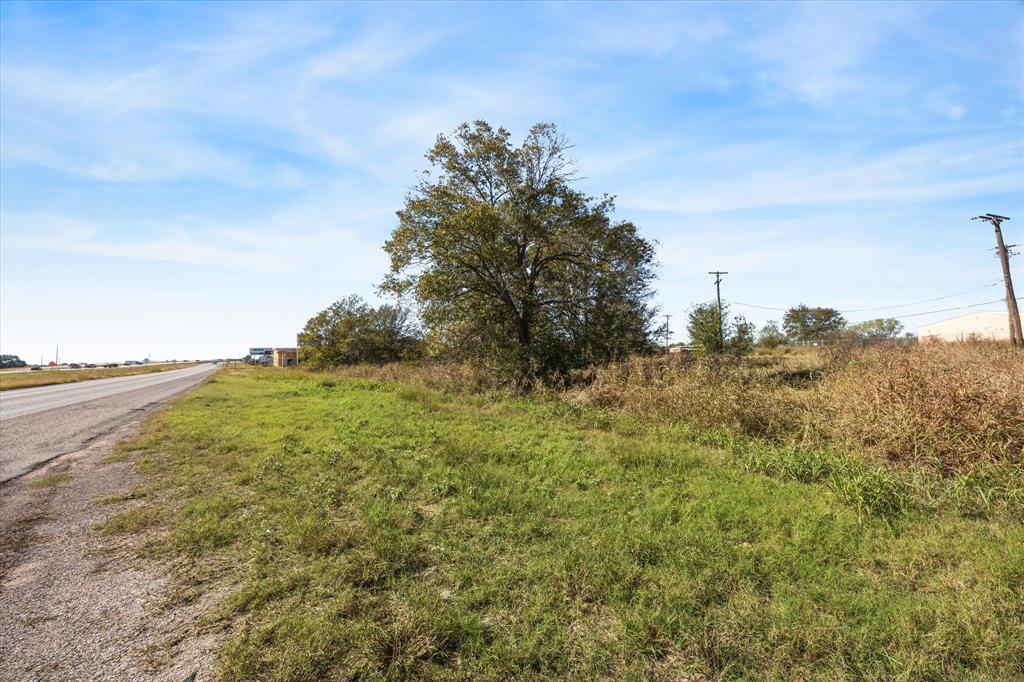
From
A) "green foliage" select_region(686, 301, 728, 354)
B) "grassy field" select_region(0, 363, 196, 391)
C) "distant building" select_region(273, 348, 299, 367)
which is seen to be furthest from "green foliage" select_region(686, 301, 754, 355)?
"distant building" select_region(273, 348, 299, 367)

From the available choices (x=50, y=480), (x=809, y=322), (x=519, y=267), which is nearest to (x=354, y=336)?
(x=519, y=267)

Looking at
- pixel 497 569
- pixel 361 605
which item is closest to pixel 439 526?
pixel 497 569

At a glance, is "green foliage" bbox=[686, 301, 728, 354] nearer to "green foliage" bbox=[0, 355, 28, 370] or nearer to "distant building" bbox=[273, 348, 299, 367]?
"distant building" bbox=[273, 348, 299, 367]

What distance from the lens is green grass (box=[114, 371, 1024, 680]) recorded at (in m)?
2.65

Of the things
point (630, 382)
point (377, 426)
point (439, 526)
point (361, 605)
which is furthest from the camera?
point (630, 382)

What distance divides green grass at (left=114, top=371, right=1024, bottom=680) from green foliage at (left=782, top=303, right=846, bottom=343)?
73.0 metres

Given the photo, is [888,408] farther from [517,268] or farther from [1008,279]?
[1008,279]

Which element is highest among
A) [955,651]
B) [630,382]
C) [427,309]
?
[427,309]

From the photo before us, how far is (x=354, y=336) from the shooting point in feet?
166

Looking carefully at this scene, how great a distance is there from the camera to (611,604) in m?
3.17

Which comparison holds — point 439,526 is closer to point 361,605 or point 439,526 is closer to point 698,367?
point 361,605

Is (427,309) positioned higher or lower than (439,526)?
higher

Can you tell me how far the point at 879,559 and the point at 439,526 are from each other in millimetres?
3952

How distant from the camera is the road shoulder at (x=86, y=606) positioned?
263 centimetres
